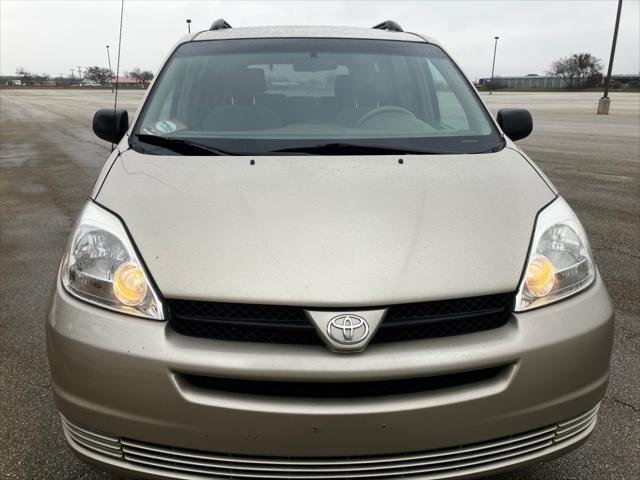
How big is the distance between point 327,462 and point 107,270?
0.89 m

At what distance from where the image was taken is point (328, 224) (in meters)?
1.89

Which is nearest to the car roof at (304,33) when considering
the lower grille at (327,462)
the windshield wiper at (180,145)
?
the windshield wiper at (180,145)

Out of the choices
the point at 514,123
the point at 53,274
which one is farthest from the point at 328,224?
the point at 53,274

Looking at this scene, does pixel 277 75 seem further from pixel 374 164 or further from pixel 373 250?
pixel 373 250

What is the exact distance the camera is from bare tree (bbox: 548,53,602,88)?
272 ft

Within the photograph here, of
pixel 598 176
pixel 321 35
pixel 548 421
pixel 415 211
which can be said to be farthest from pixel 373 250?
pixel 598 176

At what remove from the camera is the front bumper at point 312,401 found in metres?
1.60

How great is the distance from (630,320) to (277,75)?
8.45 ft

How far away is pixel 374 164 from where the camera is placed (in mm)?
2297

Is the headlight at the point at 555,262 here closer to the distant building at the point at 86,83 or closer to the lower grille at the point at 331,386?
the lower grille at the point at 331,386

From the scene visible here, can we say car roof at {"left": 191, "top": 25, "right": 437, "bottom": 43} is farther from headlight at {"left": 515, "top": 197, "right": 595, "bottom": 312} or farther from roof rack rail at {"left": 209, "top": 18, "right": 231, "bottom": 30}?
headlight at {"left": 515, "top": 197, "right": 595, "bottom": 312}

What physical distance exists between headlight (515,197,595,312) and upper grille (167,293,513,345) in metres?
0.17

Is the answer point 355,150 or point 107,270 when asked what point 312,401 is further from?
point 355,150

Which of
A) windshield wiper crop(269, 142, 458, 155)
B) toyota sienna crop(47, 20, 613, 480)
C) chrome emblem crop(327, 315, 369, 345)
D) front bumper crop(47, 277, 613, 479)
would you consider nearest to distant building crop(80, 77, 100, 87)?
windshield wiper crop(269, 142, 458, 155)
